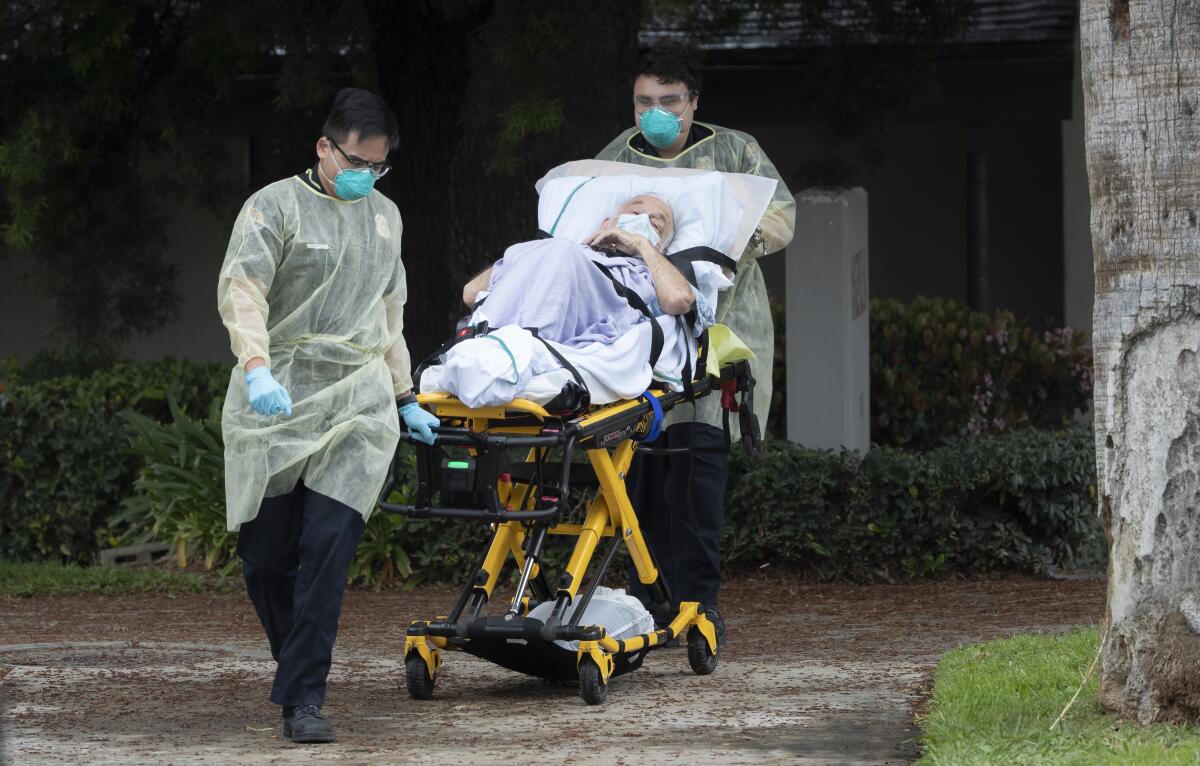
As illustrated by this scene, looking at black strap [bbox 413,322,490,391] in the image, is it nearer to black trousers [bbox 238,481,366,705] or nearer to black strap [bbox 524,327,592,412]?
black strap [bbox 524,327,592,412]

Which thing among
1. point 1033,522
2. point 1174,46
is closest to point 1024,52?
point 1033,522

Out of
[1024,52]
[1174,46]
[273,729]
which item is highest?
[1024,52]

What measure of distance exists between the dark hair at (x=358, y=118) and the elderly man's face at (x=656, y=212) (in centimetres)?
117

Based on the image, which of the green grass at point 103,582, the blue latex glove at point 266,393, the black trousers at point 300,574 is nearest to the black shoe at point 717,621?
the black trousers at point 300,574

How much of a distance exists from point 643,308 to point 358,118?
3.82 ft

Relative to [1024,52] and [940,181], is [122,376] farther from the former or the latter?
[940,181]

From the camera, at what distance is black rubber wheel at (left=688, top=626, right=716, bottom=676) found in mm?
5848

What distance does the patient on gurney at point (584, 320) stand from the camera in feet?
16.8

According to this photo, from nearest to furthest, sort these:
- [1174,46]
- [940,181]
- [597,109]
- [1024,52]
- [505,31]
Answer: [1174,46], [505,31], [597,109], [1024,52], [940,181]

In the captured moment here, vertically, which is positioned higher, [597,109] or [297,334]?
[597,109]

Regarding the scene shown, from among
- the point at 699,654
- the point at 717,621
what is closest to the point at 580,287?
the point at 699,654

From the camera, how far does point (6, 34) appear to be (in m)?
8.71

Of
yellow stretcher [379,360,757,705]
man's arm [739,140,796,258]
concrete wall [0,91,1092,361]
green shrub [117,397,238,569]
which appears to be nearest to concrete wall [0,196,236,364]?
concrete wall [0,91,1092,361]

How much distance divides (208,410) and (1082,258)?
627 cm
